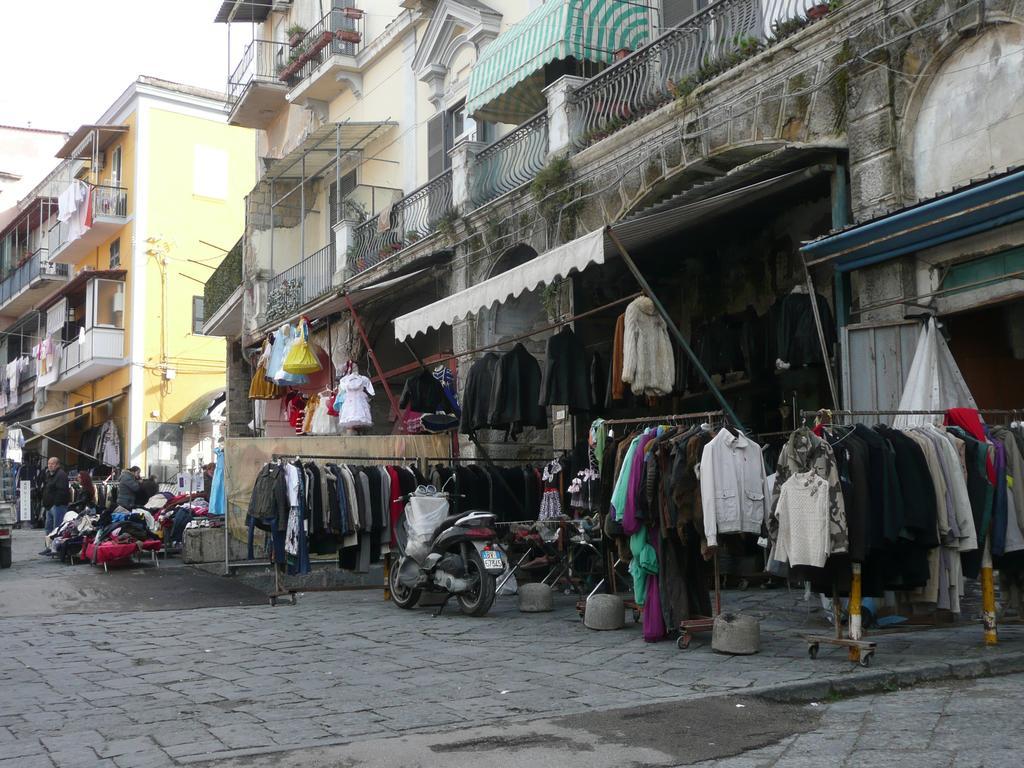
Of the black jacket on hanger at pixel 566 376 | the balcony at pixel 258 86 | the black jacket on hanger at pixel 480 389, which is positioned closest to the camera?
the black jacket on hanger at pixel 566 376

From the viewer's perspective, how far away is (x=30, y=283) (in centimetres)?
3994

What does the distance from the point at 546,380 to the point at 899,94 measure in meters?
4.41

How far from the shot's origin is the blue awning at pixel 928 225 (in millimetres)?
7840

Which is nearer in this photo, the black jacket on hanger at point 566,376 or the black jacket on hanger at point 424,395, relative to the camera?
the black jacket on hanger at point 566,376

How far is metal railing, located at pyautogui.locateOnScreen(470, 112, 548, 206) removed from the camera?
1452 centimetres

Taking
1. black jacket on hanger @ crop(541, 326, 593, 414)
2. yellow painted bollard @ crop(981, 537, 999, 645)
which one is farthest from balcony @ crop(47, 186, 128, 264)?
yellow painted bollard @ crop(981, 537, 999, 645)

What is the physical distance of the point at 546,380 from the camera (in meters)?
11.6

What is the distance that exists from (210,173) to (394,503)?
2613 centimetres

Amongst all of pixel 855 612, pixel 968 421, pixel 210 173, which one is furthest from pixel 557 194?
pixel 210 173

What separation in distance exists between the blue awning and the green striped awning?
18.1 feet

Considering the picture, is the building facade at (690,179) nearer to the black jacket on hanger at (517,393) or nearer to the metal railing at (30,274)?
the black jacket on hanger at (517,393)

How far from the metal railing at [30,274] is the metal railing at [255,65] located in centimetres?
1570

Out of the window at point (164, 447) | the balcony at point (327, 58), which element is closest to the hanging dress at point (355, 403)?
the balcony at point (327, 58)

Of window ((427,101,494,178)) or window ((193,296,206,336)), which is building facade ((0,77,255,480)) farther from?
window ((427,101,494,178))
